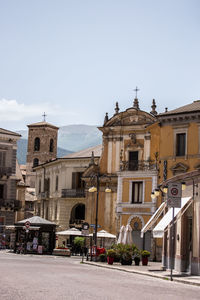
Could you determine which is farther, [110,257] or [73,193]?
[73,193]

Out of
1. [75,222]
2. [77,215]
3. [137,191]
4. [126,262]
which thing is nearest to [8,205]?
[75,222]

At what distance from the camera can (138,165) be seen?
56906 millimetres

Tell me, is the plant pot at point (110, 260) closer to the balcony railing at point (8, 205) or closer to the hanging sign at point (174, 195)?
the hanging sign at point (174, 195)

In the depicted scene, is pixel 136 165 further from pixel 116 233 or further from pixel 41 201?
pixel 41 201

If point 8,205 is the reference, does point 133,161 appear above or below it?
above

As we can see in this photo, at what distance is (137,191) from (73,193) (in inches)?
865

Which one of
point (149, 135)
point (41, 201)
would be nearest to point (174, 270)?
point (149, 135)

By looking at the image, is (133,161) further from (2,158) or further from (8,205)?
(2,158)

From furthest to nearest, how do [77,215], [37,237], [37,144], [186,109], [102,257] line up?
[37,144] < [77,215] < [37,237] < [186,109] < [102,257]

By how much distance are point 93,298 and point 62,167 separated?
63122 mm

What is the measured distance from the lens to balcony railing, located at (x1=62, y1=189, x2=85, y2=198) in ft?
246

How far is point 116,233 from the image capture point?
5631 centimetres

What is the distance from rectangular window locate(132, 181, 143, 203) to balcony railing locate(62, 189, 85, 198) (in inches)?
815

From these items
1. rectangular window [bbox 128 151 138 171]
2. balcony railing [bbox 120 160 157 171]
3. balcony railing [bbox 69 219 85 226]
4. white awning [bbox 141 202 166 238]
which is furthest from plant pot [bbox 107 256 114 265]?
balcony railing [bbox 69 219 85 226]
